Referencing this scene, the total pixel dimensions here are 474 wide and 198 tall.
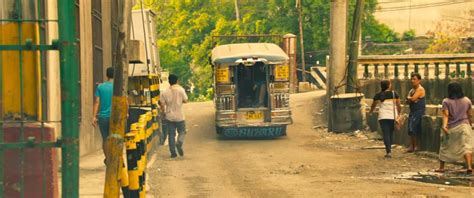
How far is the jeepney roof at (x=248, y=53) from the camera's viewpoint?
22969 mm

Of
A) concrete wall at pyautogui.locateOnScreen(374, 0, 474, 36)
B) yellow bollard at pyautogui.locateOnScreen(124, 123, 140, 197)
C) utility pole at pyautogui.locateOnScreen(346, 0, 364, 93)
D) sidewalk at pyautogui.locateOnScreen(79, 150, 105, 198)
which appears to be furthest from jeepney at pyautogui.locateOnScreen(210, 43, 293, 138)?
concrete wall at pyautogui.locateOnScreen(374, 0, 474, 36)

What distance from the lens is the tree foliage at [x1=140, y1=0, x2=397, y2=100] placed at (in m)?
52.7

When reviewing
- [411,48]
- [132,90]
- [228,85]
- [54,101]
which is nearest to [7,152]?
[54,101]

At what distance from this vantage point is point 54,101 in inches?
525

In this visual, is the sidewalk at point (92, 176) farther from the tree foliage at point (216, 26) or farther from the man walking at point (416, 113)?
the tree foliage at point (216, 26)

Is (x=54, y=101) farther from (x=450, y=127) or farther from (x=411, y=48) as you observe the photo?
(x=411, y=48)

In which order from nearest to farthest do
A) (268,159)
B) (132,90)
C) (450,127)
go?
(450,127) → (268,159) → (132,90)

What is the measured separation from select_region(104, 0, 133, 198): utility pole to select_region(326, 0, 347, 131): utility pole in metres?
17.3

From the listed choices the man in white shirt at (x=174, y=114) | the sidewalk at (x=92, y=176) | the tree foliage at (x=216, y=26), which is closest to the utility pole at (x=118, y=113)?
the sidewalk at (x=92, y=176)

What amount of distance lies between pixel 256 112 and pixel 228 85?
1004 mm

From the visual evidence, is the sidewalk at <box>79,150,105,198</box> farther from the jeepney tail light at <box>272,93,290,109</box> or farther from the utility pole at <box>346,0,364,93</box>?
the utility pole at <box>346,0,364,93</box>

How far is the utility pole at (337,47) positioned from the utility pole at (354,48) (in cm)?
31

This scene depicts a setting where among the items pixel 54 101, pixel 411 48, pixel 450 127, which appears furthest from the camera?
pixel 411 48

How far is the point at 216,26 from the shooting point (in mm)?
56188
